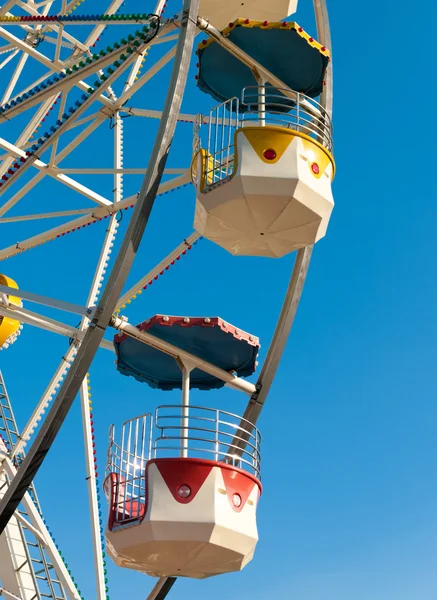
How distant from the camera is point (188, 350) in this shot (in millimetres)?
16375

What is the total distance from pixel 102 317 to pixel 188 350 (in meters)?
2.55

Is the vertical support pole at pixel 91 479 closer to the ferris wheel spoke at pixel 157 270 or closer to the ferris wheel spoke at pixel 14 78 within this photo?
the ferris wheel spoke at pixel 157 270

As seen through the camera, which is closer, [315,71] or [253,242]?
[253,242]

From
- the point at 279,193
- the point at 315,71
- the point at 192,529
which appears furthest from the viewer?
the point at 315,71

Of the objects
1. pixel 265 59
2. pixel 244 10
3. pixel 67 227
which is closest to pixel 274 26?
pixel 265 59

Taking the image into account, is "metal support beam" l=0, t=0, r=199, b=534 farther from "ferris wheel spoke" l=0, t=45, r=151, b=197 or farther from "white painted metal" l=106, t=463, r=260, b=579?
"white painted metal" l=106, t=463, r=260, b=579

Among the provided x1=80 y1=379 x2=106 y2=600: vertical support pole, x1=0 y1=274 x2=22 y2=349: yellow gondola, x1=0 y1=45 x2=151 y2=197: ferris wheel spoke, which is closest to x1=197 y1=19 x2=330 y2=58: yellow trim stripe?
x1=0 y1=45 x2=151 y2=197: ferris wheel spoke

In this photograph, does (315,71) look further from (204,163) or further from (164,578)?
(164,578)

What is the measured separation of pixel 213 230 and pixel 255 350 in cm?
183

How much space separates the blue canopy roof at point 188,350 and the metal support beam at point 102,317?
4.94 ft

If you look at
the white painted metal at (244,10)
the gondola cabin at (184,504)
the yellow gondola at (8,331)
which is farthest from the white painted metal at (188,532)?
the white painted metal at (244,10)

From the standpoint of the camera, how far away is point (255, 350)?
16.6 metres

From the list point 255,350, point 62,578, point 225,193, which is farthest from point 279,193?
point 62,578

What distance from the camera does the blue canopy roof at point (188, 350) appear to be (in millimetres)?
15508
